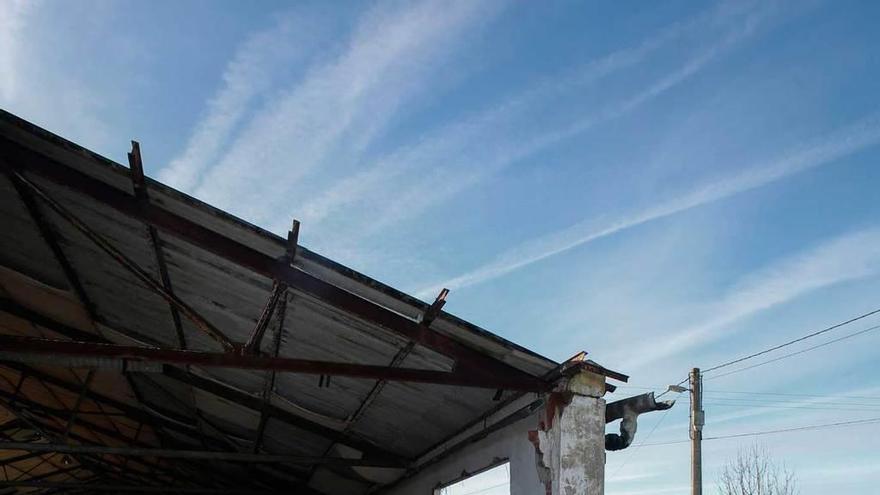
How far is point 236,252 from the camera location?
4898 mm

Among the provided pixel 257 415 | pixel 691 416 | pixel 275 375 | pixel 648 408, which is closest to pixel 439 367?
pixel 648 408

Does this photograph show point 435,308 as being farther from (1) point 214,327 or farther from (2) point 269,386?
(2) point 269,386

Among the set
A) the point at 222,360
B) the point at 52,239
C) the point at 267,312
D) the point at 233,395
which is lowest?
the point at 222,360

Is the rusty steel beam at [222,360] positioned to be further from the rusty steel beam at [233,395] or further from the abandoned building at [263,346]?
the rusty steel beam at [233,395]

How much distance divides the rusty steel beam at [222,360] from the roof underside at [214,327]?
0.03 m

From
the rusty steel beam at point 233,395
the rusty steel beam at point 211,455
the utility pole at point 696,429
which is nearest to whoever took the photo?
the rusty steel beam at point 233,395

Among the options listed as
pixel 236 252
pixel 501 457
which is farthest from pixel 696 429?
pixel 236 252

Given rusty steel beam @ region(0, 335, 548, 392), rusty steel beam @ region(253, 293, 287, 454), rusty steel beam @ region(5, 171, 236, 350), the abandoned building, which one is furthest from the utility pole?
rusty steel beam @ region(5, 171, 236, 350)

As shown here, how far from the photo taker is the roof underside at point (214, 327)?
15.9 ft

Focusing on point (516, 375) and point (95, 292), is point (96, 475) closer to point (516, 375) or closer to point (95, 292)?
point (95, 292)

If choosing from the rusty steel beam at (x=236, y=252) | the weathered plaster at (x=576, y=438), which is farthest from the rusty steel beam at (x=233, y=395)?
the weathered plaster at (x=576, y=438)

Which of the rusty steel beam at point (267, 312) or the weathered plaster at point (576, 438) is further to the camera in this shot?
the weathered plaster at point (576, 438)

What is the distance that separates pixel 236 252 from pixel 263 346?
2.51 metres

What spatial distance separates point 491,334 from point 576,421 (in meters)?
1.04
